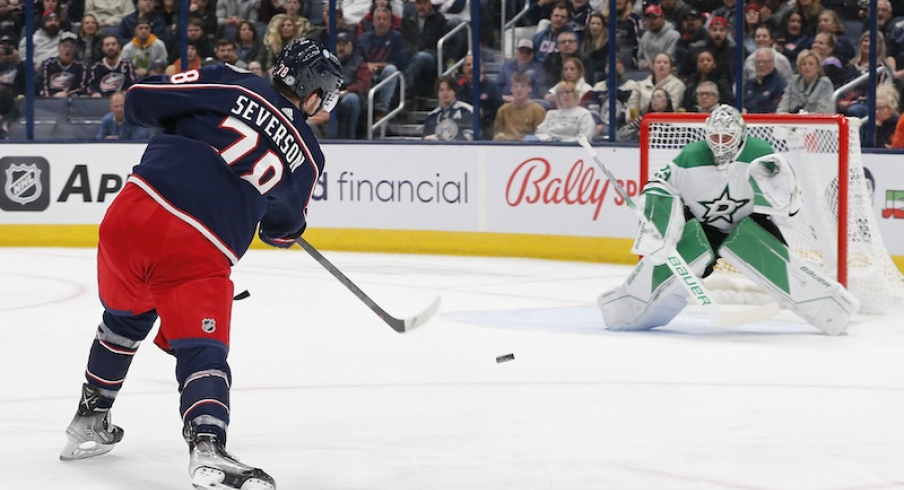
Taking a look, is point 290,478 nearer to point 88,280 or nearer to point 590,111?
point 88,280

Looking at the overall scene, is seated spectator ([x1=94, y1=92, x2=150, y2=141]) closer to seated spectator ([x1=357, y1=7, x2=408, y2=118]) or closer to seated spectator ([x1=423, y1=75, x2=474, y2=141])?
seated spectator ([x1=357, y1=7, x2=408, y2=118])

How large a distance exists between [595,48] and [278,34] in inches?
93.8

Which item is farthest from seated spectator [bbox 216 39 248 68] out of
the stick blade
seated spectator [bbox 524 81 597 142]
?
the stick blade

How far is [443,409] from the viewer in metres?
4.14

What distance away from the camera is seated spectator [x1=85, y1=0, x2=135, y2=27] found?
33.5 feet

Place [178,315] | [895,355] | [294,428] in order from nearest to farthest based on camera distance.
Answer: [178,315] → [294,428] → [895,355]

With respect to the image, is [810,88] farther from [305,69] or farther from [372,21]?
[305,69]

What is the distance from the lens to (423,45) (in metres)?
9.51

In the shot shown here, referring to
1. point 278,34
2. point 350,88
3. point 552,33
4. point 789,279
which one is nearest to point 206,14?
point 278,34

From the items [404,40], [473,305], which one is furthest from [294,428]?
[404,40]

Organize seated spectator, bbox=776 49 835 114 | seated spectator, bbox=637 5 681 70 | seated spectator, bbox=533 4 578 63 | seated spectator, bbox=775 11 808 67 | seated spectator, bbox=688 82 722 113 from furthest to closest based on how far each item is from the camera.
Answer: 1. seated spectator, bbox=533 4 578 63
2. seated spectator, bbox=637 5 681 70
3. seated spectator, bbox=688 82 722 113
4. seated spectator, bbox=775 11 808 67
5. seated spectator, bbox=776 49 835 114

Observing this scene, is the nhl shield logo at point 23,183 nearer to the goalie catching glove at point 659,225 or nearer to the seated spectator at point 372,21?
the seated spectator at point 372,21

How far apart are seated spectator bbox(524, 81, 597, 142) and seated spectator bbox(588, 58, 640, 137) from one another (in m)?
0.06

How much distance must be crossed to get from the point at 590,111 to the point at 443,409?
5024mm
